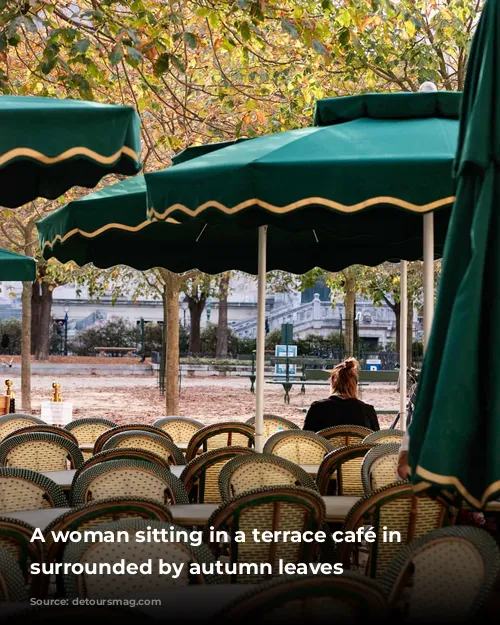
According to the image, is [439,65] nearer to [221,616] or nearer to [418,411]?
[418,411]

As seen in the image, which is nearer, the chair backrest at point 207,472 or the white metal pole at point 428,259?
the chair backrest at point 207,472

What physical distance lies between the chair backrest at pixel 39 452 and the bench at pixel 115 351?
37511 millimetres

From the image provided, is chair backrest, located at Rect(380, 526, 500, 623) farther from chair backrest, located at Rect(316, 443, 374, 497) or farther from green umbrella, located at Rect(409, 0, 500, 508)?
chair backrest, located at Rect(316, 443, 374, 497)

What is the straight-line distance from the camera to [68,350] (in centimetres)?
4750

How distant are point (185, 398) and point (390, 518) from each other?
19.7 m

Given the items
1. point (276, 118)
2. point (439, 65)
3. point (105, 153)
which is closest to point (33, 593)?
point (105, 153)

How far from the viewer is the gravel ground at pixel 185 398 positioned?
797 inches

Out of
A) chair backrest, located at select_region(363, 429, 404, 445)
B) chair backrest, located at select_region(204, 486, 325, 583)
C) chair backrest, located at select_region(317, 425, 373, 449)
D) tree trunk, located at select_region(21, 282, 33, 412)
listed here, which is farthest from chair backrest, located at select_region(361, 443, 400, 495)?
tree trunk, located at select_region(21, 282, 33, 412)

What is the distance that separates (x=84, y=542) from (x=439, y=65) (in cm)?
971

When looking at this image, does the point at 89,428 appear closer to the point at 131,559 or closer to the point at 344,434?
the point at 344,434

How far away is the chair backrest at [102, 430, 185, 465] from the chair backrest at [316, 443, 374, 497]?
115 centimetres

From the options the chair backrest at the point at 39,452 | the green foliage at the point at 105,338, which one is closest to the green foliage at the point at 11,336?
the green foliage at the point at 105,338

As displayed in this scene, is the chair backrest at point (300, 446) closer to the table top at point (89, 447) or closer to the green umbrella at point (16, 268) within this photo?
the table top at point (89, 447)

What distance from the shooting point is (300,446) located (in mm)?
6770
